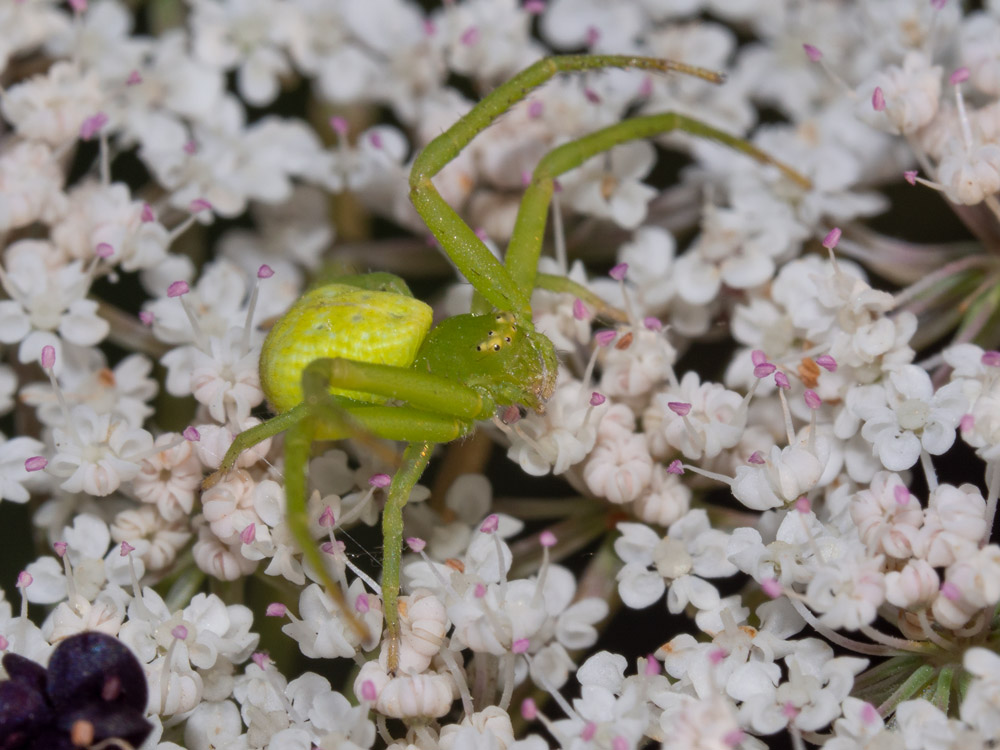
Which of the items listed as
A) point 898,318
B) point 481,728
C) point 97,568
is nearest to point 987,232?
point 898,318

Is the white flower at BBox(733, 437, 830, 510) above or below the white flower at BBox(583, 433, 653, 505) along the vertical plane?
above

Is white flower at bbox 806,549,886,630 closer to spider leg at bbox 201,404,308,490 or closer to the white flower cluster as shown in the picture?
the white flower cluster

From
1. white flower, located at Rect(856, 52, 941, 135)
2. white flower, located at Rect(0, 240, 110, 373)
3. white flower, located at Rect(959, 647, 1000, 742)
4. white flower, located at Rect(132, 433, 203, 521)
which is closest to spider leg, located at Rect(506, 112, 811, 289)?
white flower, located at Rect(856, 52, 941, 135)

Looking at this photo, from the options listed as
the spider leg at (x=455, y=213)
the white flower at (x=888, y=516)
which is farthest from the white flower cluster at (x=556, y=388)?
the spider leg at (x=455, y=213)

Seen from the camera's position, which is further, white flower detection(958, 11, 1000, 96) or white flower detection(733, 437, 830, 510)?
white flower detection(958, 11, 1000, 96)

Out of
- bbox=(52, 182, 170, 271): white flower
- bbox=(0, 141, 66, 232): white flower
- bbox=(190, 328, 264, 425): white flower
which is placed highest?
bbox=(0, 141, 66, 232): white flower

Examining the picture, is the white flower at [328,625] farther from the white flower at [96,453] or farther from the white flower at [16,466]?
the white flower at [16,466]
